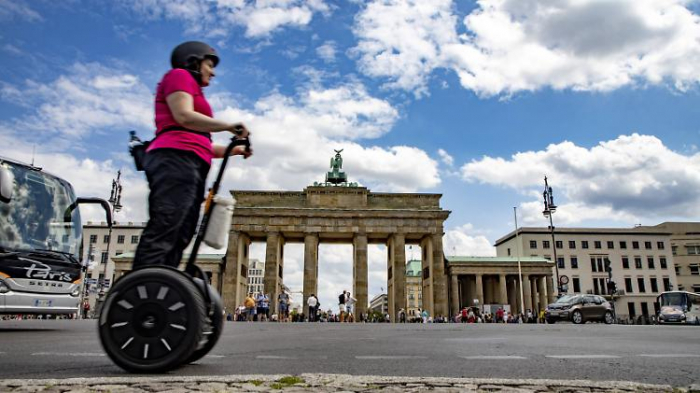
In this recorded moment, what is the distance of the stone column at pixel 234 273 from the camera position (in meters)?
49.3

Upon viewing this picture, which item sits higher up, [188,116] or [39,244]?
[39,244]

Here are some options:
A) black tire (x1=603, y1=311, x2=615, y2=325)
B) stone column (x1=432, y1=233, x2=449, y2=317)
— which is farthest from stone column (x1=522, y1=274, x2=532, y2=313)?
black tire (x1=603, y1=311, x2=615, y2=325)

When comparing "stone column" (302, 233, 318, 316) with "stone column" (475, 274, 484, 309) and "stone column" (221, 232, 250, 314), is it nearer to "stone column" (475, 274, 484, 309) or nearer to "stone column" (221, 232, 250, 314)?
"stone column" (221, 232, 250, 314)

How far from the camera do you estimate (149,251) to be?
9.63ft

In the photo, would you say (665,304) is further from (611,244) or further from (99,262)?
(99,262)

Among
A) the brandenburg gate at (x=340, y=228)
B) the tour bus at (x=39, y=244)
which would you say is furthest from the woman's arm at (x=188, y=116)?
the brandenburg gate at (x=340, y=228)

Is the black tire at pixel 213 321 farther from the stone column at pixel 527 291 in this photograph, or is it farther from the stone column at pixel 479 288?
the stone column at pixel 527 291

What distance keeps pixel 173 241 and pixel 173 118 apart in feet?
2.38

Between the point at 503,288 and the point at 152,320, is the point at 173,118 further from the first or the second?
the point at 503,288

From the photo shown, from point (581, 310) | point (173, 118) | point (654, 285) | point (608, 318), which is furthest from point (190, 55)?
point (654, 285)

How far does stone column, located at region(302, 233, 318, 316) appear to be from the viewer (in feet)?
162

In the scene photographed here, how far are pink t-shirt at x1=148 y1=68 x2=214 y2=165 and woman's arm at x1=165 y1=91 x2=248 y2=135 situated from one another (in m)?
0.04

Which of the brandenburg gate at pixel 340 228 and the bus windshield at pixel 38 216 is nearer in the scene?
the bus windshield at pixel 38 216

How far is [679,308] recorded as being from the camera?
36.1 m
